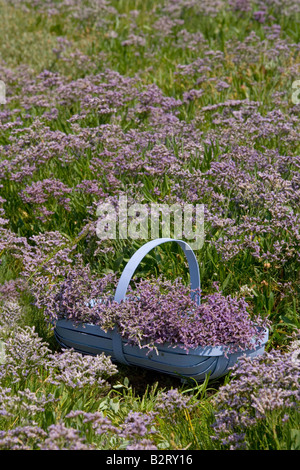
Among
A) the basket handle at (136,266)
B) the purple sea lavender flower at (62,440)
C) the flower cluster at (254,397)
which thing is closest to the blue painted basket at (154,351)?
the basket handle at (136,266)

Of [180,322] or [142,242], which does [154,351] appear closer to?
[180,322]

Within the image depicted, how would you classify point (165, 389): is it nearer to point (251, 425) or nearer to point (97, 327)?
point (97, 327)

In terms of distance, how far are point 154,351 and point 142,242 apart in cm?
101

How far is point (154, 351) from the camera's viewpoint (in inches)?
144

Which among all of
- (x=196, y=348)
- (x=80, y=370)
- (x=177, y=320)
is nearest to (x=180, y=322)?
(x=177, y=320)

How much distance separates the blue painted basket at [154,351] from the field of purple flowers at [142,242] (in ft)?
0.26

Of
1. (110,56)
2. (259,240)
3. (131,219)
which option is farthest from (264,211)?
(110,56)

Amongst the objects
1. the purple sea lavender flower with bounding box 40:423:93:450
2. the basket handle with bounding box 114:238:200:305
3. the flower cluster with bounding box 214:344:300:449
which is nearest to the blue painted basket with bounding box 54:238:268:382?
the basket handle with bounding box 114:238:200:305

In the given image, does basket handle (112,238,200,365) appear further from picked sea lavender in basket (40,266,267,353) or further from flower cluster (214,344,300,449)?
flower cluster (214,344,300,449)

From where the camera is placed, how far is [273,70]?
708cm

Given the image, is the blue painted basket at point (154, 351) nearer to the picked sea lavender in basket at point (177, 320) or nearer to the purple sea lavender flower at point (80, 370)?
the picked sea lavender in basket at point (177, 320)

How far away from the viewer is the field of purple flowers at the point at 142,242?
3.04m

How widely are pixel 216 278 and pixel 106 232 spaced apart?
83 centimetres
